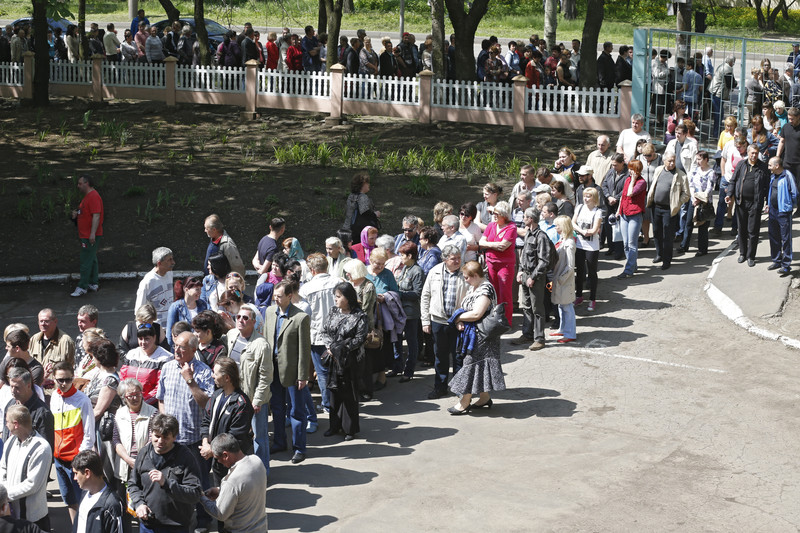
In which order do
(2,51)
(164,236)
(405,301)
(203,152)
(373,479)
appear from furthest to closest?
1. (2,51)
2. (203,152)
3. (164,236)
4. (405,301)
5. (373,479)

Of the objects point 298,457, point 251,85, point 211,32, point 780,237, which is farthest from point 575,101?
point 298,457

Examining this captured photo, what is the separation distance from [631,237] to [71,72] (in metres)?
18.2

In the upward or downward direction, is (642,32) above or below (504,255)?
above

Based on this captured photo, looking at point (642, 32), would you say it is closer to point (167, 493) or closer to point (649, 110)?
point (649, 110)

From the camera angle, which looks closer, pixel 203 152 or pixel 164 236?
pixel 164 236

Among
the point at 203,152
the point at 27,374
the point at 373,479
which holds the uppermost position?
the point at 203,152

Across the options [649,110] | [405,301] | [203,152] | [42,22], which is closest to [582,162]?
[649,110]

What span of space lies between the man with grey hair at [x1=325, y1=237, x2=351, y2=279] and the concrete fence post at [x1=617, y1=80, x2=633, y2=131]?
39.6 feet

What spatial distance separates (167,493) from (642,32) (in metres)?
15.8

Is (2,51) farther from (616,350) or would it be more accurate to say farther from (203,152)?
(616,350)

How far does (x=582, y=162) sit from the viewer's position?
20734mm

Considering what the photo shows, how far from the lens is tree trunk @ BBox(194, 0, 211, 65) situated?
2696cm

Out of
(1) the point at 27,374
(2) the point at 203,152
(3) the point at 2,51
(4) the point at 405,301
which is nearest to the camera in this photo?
(1) the point at 27,374

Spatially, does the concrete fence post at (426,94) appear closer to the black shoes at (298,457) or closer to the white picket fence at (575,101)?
the white picket fence at (575,101)
